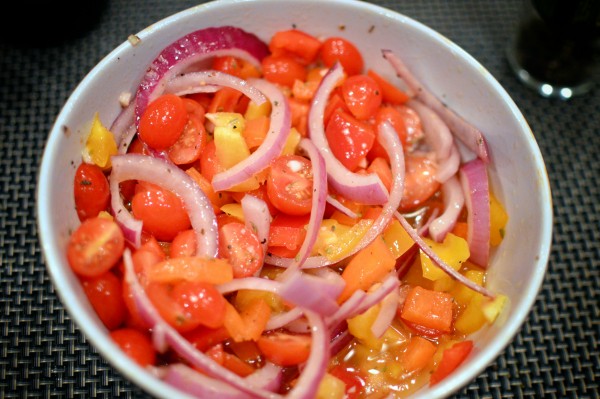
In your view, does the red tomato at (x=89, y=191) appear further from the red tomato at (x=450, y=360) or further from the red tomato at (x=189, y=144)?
the red tomato at (x=450, y=360)

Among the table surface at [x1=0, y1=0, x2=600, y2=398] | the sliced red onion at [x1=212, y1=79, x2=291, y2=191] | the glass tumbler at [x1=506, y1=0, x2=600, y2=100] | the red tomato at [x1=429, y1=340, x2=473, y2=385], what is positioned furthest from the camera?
the glass tumbler at [x1=506, y1=0, x2=600, y2=100]

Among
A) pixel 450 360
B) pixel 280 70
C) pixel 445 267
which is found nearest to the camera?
pixel 450 360

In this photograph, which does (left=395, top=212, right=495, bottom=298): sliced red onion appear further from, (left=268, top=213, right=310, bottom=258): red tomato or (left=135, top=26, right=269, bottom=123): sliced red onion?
(left=135, top=26, right=269, bottom=123): sliced red onion

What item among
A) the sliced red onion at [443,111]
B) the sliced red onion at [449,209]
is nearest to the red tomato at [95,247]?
the sliced red onion at [449,209]

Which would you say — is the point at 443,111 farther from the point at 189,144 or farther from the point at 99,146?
the point at 99,146

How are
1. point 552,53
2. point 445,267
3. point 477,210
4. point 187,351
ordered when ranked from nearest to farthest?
point 187,351 → point 445,267 → point 477,210 → point 552,53

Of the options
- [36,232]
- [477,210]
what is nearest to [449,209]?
[477,210]

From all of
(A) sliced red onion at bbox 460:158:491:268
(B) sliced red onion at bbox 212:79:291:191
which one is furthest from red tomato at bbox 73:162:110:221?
(A) sliced red onion at bbox 460:158:491:268
